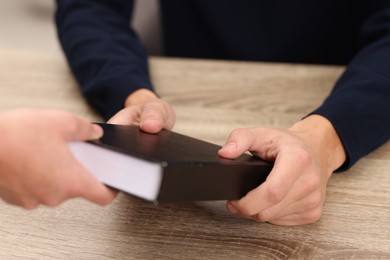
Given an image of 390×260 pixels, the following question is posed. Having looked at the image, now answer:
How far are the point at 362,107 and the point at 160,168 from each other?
1.31 feet

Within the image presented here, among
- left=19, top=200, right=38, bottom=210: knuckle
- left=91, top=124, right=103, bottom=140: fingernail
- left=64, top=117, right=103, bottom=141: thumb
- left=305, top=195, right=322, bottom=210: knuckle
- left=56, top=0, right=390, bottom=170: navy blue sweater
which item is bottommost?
left=56, top=0, right=390, bottom=170: navy blue sweater

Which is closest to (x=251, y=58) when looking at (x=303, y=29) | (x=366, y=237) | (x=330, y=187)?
(x=303, y=29)

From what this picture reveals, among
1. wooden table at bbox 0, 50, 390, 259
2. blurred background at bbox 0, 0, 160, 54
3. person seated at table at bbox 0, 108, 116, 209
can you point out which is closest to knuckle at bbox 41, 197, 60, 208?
person seated at table at bbox 0, 108, 116, 209

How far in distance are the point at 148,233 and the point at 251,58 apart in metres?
0.77

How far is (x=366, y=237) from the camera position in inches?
23.5

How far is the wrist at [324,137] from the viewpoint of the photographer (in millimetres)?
681

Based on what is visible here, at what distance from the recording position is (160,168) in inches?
17.7

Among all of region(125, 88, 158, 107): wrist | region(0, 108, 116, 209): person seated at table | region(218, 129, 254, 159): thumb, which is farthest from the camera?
region(125, 88, 158, 107): wrist

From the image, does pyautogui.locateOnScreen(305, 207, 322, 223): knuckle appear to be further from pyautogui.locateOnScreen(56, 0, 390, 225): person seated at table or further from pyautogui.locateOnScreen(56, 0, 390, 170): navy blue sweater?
pyautogui.locateOnScreen(56, 0, 390, 170): navy blue sweater

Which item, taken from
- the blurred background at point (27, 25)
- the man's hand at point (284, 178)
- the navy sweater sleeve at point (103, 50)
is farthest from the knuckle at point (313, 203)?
the blurred background at point (27, 25)

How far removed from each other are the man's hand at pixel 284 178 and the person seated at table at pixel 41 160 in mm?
153

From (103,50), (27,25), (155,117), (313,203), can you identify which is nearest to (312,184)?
(313,203)

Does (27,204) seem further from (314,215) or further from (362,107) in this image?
(362,107)

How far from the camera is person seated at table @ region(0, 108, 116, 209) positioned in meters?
0.41
